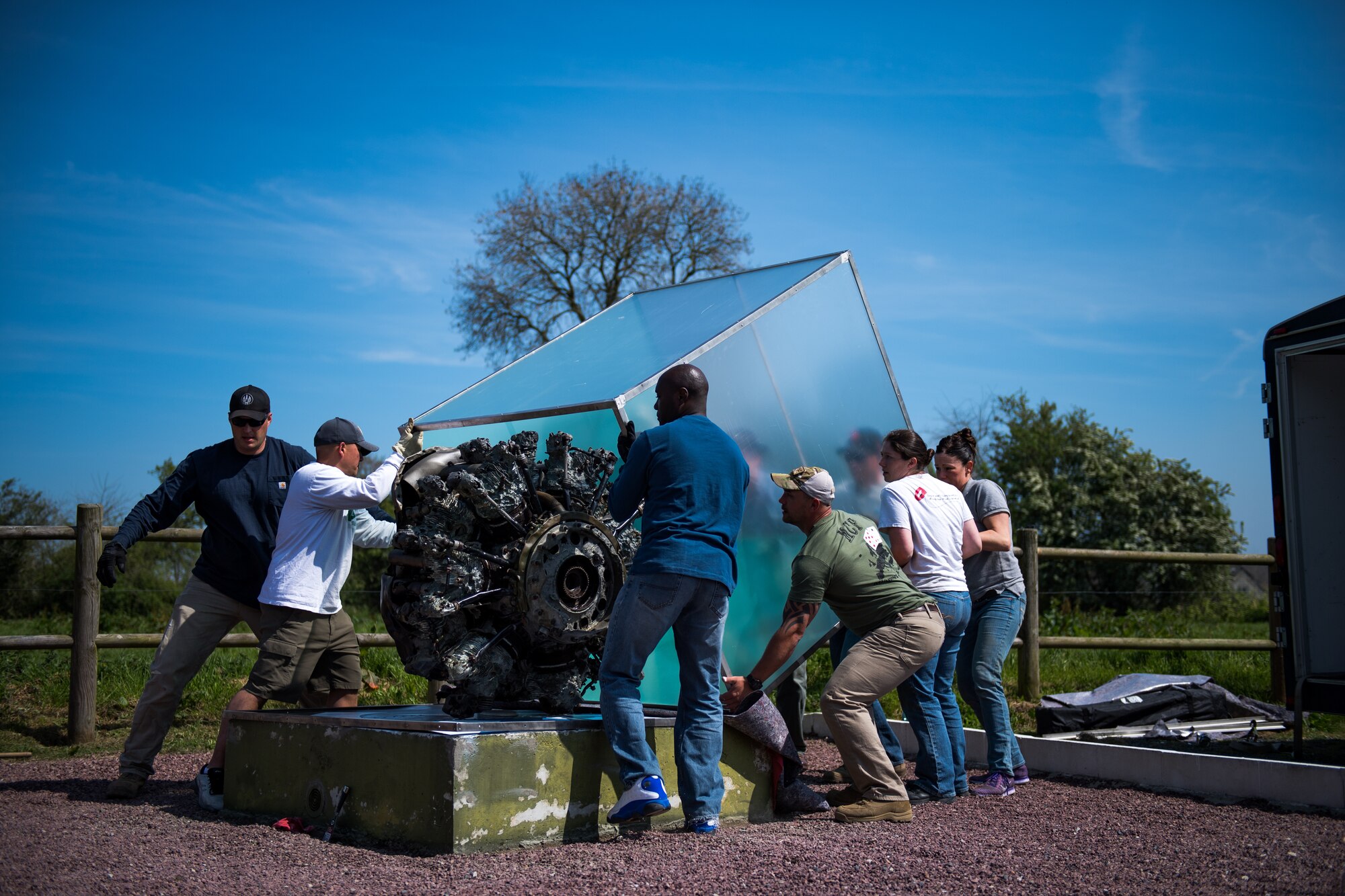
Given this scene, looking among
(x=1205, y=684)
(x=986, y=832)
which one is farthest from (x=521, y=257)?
(x=986, y=832)

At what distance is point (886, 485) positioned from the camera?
5766 mm

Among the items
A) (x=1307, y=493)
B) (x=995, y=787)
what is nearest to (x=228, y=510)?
(x=995, y=787)

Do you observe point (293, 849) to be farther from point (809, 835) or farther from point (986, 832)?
point (986, 832)

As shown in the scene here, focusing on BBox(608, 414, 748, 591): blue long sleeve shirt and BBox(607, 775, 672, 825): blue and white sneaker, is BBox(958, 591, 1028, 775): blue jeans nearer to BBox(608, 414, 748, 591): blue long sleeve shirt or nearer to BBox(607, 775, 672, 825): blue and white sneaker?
BBox(608, 414, 748, 591): blue long sleeve shirt

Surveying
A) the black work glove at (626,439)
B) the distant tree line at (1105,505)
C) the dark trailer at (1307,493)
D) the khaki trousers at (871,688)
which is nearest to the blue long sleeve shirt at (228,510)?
the black work glove at (626,439)

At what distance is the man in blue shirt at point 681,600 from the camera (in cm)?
455

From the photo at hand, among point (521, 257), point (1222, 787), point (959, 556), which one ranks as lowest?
point (1222, 787)

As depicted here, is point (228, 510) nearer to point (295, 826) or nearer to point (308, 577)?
point (308, 577)

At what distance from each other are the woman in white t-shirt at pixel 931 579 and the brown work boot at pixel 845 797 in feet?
1.35

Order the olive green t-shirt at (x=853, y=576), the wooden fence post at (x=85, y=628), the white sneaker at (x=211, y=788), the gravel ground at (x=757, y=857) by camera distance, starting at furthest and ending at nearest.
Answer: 1. the wooden fence post at (x=85, y=628)
2. the white sneaker at (x=211, y=788)
3. the olive green t-shirt at (x=853, y=576)
4. the gravel ground at (x=757, y=857)

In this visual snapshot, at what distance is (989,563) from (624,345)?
7.76 ft

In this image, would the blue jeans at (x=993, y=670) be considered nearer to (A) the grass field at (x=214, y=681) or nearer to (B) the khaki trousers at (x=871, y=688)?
(B) the khaki trousers at (x=871, y=688)

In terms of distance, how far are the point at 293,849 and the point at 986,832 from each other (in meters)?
2.92

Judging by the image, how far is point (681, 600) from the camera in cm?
459
